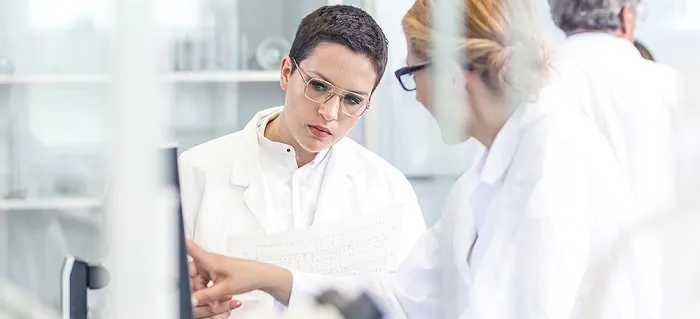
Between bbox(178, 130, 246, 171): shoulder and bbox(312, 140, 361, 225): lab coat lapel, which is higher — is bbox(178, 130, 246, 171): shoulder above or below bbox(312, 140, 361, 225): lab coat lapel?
above

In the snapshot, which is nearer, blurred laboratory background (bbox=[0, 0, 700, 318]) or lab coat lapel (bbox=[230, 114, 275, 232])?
blurred laboratory background (bbox=[0, 0, 700, 318])

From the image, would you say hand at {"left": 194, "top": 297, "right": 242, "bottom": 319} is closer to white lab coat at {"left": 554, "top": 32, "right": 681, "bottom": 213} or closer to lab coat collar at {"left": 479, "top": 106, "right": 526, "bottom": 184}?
lab coat collar at {"left": 479, "top": 106, "right": 526, "bottom": 184}

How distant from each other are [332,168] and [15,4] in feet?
1.17

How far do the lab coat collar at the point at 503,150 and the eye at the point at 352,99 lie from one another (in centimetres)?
14

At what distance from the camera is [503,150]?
79 centimetres

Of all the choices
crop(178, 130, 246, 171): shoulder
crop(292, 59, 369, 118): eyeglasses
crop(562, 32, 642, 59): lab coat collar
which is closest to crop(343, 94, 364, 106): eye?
crop(292, 59, 369, 118): eyeglasses

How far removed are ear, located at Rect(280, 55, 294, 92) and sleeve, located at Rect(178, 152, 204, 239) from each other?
0.13 metres

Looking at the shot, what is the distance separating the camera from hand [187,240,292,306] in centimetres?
78

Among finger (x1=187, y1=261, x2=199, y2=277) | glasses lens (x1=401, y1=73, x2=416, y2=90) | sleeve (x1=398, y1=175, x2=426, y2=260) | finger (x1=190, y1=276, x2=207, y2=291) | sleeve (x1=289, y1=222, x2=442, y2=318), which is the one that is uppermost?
glasses lens (x1=401, y1=73, x2=416, y2=90)

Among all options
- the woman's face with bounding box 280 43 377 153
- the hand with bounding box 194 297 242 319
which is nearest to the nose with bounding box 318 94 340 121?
the woman's face with bounding box 280 43 377 153

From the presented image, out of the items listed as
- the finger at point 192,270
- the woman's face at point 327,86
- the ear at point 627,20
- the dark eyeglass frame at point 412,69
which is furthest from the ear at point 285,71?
the ear at point 627,20

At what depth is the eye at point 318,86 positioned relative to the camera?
0.85 metres

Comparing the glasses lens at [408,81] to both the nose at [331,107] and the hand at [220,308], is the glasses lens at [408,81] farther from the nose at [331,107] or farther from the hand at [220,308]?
the hand at [220,308]

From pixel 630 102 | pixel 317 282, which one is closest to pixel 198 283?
pixel 317 282
